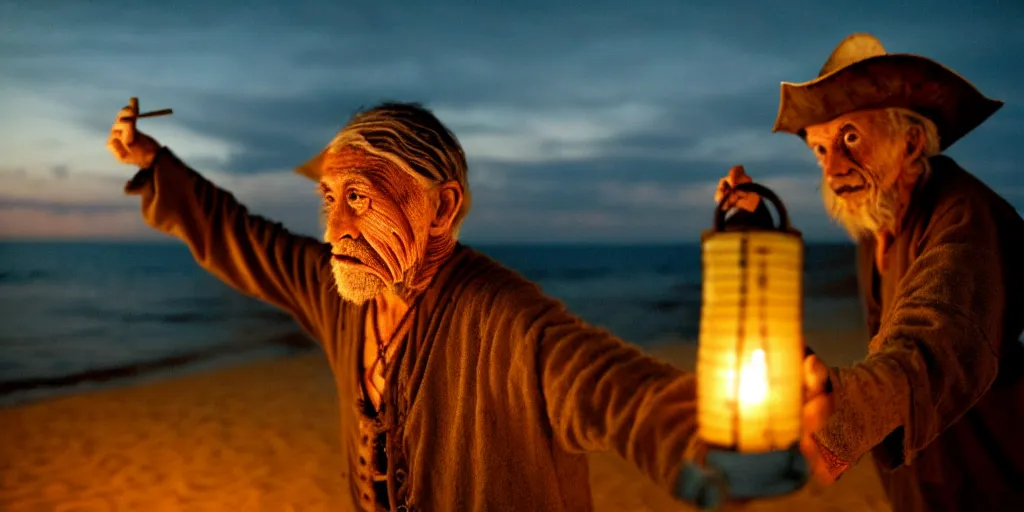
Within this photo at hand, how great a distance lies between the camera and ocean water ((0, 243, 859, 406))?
45.8 feet

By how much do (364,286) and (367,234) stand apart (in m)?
0.18

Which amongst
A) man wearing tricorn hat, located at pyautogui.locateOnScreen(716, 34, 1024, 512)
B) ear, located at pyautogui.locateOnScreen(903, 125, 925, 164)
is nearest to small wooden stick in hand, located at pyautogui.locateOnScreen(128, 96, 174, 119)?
man wearing tricorn hat, located at pyautogui.locateOnScreen(716, 34, 1024, 512)

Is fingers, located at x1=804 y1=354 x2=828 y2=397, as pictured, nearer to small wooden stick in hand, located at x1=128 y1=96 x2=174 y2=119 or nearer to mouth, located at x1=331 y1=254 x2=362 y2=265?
mouth, located at x1=331 y1=254 x2=362 y2=265

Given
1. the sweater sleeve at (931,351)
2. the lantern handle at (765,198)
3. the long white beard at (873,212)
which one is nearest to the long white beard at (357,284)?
the lantern handle at (765,198)

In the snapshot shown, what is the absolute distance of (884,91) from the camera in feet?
9.35

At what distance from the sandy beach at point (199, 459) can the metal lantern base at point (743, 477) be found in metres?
4.61

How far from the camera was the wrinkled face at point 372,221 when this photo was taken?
2.44 meters

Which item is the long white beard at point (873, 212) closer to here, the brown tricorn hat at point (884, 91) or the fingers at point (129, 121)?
the brown tricorn hat at point (884, 91)

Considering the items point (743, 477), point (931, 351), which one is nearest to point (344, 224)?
point (743, 477)

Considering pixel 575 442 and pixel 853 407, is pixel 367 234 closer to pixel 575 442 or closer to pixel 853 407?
pixel 575 442

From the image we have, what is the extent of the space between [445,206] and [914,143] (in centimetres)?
186

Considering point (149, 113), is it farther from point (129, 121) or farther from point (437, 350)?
point (437, 350)

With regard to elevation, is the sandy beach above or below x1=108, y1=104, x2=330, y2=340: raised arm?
below

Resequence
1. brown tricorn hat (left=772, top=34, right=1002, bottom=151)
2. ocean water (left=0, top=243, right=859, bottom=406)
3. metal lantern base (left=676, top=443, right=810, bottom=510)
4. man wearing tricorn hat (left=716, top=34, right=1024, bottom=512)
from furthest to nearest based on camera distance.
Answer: ocean water (left=0, top=243, right=859, bottom=406) → brown tricorn hat (left=772, top=34, right=1002, bottom=151) → man wearing tricorn hat (left=716, top=34, right=1024, bottom=512) → metal lantern base (left=676, top=443, right=810, bottom=510)
